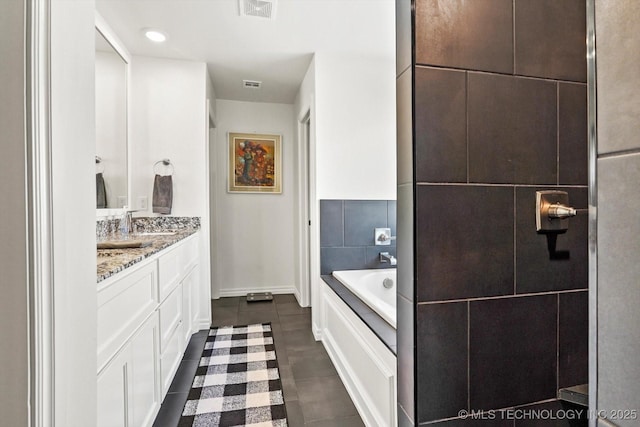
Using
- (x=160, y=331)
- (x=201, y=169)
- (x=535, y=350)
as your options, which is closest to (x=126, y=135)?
(x=201, y=169)

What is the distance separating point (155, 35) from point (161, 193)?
1.25m

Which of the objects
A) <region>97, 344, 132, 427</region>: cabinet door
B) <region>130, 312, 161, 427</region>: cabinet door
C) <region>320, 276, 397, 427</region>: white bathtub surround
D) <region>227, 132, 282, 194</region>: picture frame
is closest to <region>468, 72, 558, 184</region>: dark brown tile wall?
<region>320, 276, 397, 427</region>: white bathtub surround

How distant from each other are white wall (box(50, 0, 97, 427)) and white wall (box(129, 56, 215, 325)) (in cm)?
236

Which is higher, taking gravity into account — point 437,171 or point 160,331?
point 437,171

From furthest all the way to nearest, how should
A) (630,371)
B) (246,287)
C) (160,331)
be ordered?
(246,287) → (160,331) → (630,371)

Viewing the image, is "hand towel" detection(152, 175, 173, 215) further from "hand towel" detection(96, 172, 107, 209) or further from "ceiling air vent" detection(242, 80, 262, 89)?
"ceiling air vent" detection(242, 80, 262, 89)

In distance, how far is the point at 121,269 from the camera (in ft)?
3.88

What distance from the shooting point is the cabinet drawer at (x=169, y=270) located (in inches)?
68.8

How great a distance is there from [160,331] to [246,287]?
2378 mm

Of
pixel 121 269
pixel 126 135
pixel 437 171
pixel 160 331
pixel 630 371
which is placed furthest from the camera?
pixel 126 135

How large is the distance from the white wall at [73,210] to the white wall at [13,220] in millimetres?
44

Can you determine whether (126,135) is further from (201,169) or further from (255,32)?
(255,32)

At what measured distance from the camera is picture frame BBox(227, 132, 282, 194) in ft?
13.1

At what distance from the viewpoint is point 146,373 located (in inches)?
59.0
